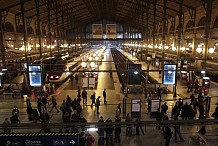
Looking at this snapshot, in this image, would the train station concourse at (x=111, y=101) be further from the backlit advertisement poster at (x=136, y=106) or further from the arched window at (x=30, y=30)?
the arched window at (x=30, y=30)

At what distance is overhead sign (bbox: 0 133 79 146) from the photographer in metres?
5.12

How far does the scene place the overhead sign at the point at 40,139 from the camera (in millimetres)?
5117

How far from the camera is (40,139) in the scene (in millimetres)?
5133

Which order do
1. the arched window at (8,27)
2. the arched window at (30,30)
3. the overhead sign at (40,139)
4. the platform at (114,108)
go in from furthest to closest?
1. the arched window at (30,30)
2. the arched window at (8,27)
3. the platform at (114,108)
4. the overhead sign at (40,139)

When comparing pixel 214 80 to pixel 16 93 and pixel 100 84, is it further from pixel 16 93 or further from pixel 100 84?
pixel 16 93

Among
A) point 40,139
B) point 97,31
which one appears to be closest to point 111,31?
point 97,31

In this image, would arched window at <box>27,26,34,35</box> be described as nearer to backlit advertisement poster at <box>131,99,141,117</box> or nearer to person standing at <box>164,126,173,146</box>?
backlit advertisement poster at <box>131,99,141,117</box>

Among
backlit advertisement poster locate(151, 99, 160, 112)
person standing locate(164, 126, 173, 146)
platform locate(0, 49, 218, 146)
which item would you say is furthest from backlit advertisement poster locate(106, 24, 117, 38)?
person standing locate(164, 126, 173, 146)

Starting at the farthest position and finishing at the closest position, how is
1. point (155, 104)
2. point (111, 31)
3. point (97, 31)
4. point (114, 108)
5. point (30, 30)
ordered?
point (30, 30), point (97, 31), point (111, 31), point (114, 108), point (155, 104)

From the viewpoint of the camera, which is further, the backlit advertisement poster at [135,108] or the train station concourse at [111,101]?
the backlit advertisement poster at [135,108]

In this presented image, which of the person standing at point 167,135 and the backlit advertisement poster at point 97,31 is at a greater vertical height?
the backlit advertisement poster at point 97,31

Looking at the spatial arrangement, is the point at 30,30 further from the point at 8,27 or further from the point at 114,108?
the point at 114,108

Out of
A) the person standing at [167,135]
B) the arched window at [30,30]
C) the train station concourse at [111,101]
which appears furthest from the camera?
the arched window at [30,30]

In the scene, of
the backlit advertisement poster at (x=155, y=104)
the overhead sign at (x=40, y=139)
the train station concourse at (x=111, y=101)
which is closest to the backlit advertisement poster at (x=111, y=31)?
the train station concourse at (x=111, y=101)
